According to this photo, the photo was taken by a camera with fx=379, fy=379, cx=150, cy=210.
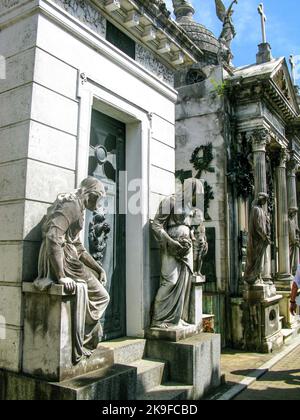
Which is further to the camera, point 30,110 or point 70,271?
point 30,110

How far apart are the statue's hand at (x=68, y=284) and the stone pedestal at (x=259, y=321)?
670cm

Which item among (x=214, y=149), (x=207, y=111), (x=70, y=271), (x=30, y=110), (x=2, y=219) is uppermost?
(x=207, y=111)

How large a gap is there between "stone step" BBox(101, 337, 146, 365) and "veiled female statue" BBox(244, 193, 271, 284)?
4.81 m

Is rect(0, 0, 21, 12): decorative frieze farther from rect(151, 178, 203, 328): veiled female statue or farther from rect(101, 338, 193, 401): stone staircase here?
rect(101, 338, 193, 401): stone staircase

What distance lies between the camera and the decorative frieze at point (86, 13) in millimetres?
4801

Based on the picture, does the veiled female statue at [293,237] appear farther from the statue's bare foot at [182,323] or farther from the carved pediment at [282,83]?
the statue's bare foot at [182,323]

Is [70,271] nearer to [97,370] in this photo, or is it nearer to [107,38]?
[97,370]

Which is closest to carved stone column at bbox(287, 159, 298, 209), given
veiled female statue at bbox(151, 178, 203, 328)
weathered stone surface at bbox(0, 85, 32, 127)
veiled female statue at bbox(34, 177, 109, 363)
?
veiled female statue at bbox(151, 178, 203, 328)

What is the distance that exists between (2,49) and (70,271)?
9.36ft

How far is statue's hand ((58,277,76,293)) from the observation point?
358cm

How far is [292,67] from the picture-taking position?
629 inches

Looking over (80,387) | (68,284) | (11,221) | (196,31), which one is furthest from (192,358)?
(196,31)
